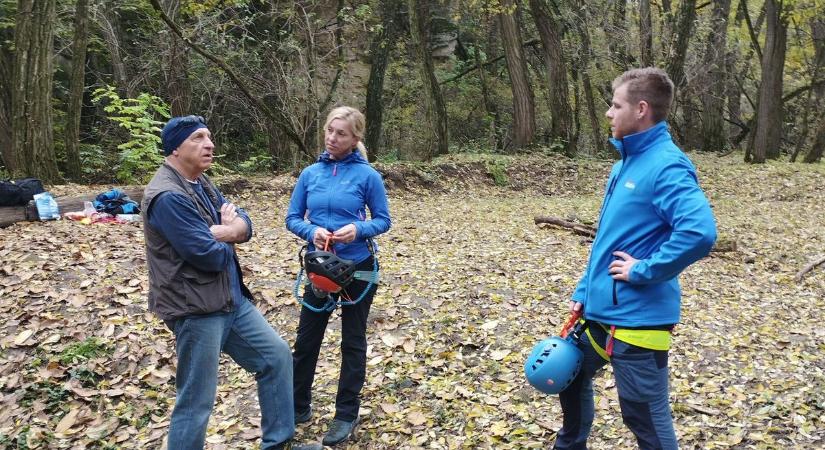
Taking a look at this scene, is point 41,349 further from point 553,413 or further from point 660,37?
point 660,37

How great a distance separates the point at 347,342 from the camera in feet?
12.9

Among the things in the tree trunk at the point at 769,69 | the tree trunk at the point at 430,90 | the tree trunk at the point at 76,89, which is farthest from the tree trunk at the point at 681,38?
the tree trunk at the point at 76,89

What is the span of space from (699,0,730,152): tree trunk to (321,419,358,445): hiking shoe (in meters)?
18.2

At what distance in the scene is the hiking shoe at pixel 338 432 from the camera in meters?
3.93

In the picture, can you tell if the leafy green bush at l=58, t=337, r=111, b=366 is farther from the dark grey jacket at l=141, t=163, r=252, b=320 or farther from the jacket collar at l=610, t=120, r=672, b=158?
the jacket collar at l=610, t=120, r=672, b=158

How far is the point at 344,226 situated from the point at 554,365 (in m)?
1.56

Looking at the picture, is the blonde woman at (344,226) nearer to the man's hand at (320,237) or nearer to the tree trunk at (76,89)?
the man's hand at (320,237)

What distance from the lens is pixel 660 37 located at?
1742cm

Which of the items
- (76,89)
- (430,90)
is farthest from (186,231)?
(430,90)

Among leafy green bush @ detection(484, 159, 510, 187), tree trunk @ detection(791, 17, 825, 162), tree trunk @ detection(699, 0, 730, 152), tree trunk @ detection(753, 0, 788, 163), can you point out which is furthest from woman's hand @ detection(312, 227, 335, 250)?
tree trunk @ detection(791, 17, 825, 162)

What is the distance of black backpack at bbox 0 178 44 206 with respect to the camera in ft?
27.1

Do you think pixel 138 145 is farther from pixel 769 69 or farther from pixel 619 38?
pixel 769 69

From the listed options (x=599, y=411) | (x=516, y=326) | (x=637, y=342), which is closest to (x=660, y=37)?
(x=516, y=326)

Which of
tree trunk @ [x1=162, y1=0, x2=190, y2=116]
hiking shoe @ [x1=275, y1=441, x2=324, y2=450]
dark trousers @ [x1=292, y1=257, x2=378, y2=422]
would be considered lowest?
hiking shoe @ [x1=275, y1=441, x2=324, y2=450]
